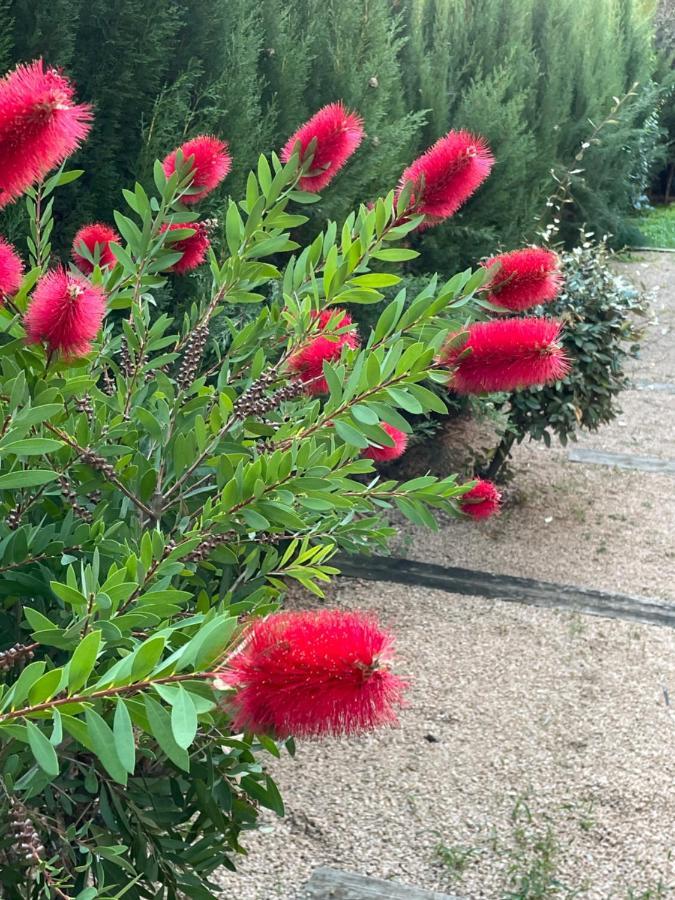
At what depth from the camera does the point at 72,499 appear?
1.42 metres

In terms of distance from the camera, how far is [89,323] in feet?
3.65

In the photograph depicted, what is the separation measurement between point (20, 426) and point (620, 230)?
35.3ft

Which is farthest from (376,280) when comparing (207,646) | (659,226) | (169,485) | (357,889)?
(659,226)

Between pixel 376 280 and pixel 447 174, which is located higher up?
pixel 447 174

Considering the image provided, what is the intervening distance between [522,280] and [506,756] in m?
1.77


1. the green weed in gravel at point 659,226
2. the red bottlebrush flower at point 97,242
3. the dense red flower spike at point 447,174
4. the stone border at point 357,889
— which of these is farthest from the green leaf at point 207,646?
the green weed in gravel at point 659,226

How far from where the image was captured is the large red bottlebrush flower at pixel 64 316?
3.58 ft

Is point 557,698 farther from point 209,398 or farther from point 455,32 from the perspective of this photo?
point 455,32

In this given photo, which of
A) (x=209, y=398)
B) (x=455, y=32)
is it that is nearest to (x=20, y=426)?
(x=209, y=398)

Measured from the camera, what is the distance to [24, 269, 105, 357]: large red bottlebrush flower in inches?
42.9

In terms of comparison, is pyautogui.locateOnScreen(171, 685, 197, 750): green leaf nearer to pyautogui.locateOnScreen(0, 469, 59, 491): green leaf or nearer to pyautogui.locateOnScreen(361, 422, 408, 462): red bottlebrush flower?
pyautogui.locateOnScreen(0, 469, 59, 491): green leaf

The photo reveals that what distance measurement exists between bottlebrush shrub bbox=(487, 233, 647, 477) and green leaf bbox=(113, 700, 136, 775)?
3.77m

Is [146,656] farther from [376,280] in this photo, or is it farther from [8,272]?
[376,280]

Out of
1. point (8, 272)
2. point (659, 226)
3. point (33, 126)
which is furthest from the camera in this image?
point (659, 226)
